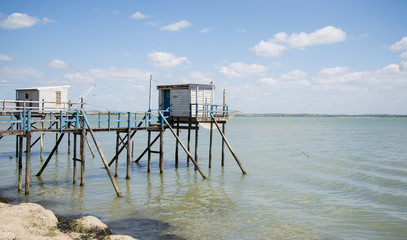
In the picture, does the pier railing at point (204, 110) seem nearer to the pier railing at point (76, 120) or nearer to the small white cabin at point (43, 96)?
the pier railing at point (76, 120)

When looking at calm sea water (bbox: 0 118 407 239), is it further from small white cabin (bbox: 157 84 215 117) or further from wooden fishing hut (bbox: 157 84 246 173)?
small white cabin (bbox: 157 84 215 117)

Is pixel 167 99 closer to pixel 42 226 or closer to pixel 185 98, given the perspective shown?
pixel 185 98

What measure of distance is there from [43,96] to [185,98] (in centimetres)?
1415

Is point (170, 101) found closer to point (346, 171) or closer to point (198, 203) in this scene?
point (198, 203)

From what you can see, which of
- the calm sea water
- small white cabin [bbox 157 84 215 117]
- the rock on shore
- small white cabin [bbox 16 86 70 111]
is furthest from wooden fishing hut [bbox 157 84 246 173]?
the rock on shore

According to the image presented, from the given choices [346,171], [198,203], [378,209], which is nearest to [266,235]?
[198,203]

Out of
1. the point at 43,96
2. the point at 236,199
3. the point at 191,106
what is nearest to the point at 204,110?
the point at 191,106

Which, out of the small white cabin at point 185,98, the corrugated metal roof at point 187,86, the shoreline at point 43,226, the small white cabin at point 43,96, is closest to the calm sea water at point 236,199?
the shoreline at point 43,226

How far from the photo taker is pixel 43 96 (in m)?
28.7

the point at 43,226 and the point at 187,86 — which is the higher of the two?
the point at 187,86

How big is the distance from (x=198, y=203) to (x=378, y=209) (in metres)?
8.47

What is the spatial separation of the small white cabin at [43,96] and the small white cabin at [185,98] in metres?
10.5

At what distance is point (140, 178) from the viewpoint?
20.6m

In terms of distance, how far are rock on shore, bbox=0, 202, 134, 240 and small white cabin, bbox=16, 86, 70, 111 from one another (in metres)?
18.9
